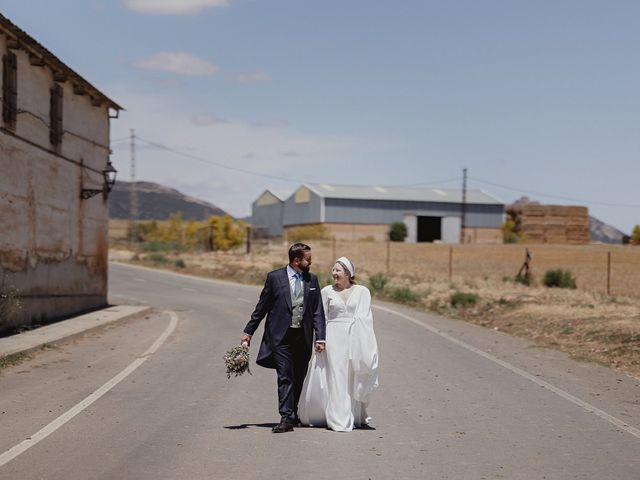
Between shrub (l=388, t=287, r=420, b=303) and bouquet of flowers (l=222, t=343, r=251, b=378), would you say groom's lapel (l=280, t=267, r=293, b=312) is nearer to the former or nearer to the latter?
bouquet of flowers (l=222, t=343, r=251, b=378)

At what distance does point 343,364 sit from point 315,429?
70cm

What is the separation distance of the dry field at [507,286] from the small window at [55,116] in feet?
39.8

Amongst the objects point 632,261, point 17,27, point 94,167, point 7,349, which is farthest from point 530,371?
point 632,261

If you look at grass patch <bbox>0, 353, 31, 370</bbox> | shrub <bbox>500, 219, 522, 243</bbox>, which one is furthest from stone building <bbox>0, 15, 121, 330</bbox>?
shrub <bbox>500, 219, 522, 243</bbox>

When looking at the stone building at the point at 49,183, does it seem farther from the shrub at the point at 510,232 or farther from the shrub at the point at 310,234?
the shrub at the point at 510,232

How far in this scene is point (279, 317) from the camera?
895 centimetres

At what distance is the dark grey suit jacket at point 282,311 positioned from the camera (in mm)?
8930

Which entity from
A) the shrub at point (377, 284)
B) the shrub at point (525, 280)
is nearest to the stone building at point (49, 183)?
the shrub at point (377, 284)

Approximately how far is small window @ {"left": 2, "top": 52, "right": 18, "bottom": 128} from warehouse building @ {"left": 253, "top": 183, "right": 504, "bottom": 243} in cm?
7136

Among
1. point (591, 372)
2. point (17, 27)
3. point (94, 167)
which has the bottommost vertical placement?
point (591, 372)

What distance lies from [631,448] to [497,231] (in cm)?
9413

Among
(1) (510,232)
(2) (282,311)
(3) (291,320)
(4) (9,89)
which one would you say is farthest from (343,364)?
(1) (510,232)

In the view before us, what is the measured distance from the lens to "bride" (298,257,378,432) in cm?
895

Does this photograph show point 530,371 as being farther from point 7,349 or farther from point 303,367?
point 7,349
